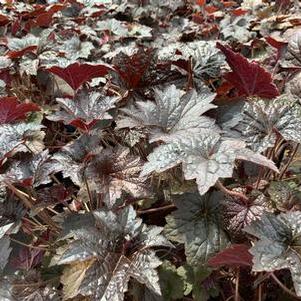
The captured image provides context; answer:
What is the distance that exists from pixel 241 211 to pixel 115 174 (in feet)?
1.13

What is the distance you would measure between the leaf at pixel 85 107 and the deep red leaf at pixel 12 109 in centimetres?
11

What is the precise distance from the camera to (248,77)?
138 cm

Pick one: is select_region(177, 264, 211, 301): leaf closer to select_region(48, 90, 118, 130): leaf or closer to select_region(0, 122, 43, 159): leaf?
select_region(48, 90, 118, 130): leaf

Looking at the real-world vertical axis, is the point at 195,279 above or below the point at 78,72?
below

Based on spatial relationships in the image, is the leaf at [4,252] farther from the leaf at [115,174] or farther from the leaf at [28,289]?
the leaf at [115,174]

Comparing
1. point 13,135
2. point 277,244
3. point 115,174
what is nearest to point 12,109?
point 13,135

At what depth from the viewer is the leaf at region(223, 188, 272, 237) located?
3.68ft

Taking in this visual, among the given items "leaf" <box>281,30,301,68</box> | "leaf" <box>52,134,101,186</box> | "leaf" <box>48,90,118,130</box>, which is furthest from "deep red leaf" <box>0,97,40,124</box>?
"leaf" <box>281,30,301,68</box>

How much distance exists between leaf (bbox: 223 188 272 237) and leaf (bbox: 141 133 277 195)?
166 millimetres

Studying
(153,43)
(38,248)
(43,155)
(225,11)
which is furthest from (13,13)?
(38,248)

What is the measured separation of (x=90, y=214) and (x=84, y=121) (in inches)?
10.8

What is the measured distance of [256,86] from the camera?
1.39 m

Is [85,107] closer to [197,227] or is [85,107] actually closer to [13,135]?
[13,135]

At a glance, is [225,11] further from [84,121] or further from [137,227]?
[137,227]
